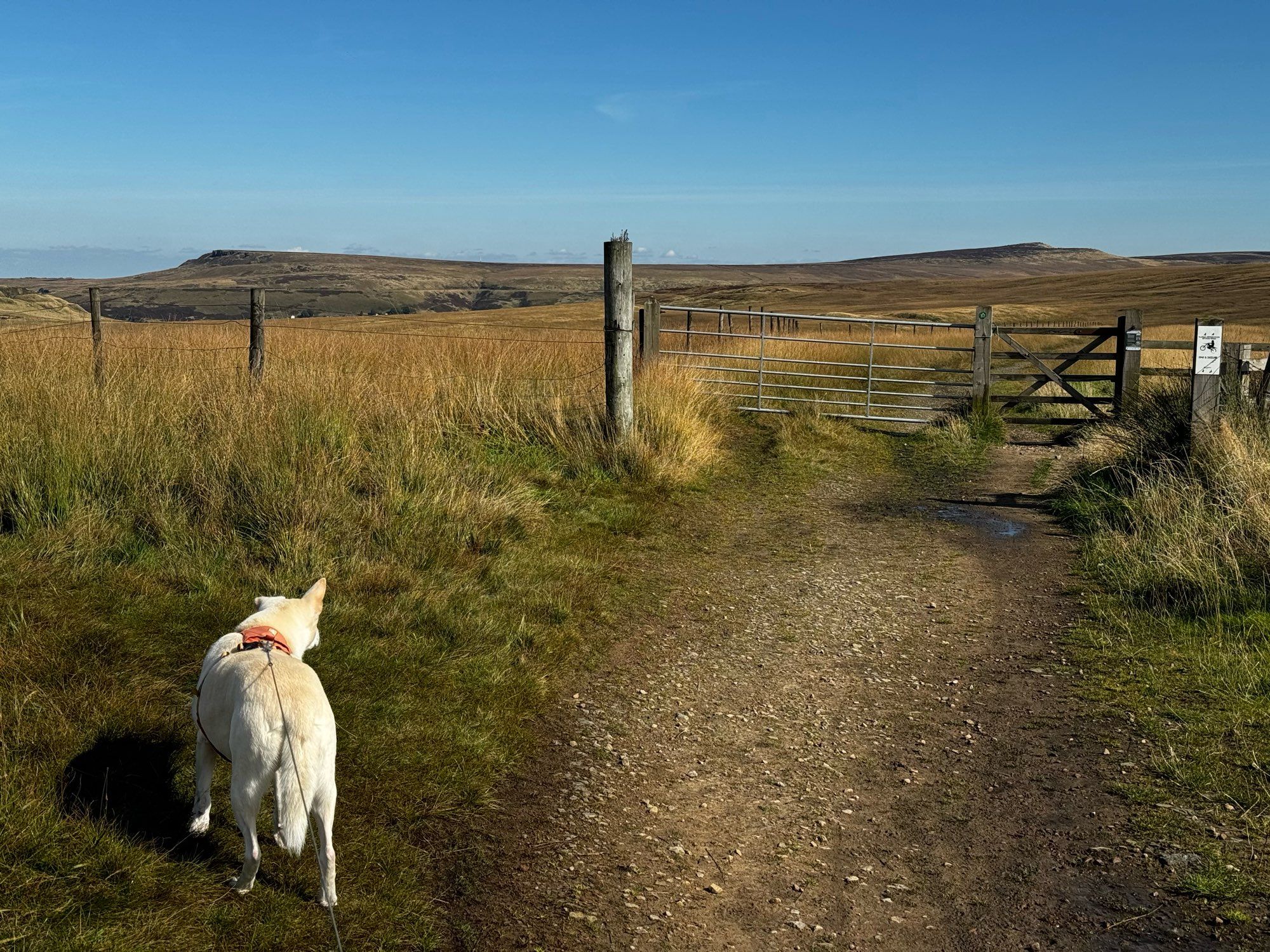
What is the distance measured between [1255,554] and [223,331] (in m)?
11.9

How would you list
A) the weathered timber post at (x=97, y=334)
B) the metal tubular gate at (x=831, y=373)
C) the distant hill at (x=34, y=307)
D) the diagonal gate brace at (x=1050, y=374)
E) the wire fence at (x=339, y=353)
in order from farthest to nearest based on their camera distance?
the distant hill at (x=34, y=307)
the metal tubular gate at (x=831, y=373)
the diagonal gate brace at (x=1050, y=374)
the wire fence at (x=339, y=353)
the weathered timber post at (x=97, y=334)

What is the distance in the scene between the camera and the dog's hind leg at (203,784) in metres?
3.53

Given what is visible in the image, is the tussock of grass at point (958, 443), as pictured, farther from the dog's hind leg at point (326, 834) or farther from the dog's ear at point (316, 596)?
the dog's hind leg at point (326, 834)

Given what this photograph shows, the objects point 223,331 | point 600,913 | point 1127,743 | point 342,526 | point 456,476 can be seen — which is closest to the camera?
point 600,913

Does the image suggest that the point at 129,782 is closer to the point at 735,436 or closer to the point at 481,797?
the point at 481,797

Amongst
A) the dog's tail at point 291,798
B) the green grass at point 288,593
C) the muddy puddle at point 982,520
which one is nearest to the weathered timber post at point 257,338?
the green grass at point 288,593

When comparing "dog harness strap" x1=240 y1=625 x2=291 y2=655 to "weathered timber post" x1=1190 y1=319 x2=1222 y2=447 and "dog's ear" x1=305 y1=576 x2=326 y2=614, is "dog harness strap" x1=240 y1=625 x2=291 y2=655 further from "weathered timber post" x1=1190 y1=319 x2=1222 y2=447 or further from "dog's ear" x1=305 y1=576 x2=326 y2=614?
"weathered timber post" x1=1190 y1=319 x2=1222 y2=447

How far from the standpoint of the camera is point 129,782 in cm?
380

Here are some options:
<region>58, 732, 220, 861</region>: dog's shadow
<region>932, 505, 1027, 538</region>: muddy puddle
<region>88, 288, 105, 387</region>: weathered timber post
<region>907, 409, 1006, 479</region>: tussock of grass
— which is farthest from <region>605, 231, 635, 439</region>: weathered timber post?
<region>58, 732, 220, 861</region>: dog's shadow

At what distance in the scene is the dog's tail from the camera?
10.1ft

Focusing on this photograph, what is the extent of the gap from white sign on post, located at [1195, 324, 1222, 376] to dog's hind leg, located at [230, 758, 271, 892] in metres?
9.65

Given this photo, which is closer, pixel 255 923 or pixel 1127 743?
pixel 255 923

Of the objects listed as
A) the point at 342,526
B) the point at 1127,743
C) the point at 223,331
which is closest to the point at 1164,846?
the point at 1127,743

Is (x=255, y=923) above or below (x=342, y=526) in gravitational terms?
below
